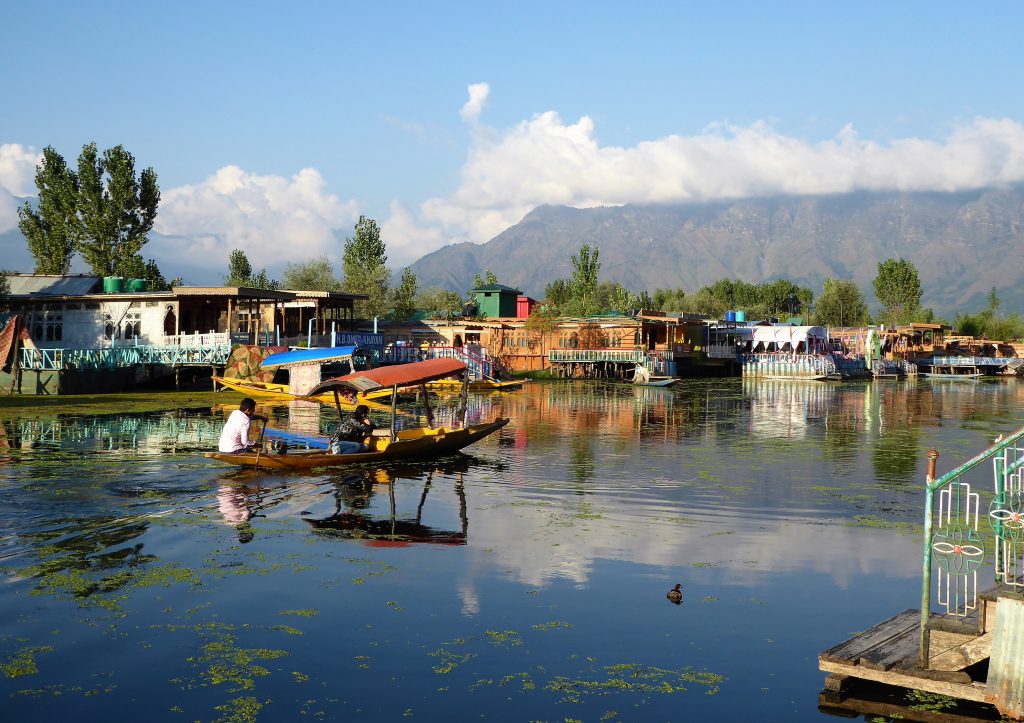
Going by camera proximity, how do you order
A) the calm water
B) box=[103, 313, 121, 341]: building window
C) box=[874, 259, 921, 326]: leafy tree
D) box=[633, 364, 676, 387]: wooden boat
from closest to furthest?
the calm water, box=[103, 313, 121, 341]: building window, box=[633, 364, 676, 387]: wooden boat, box=[874, 259, 921, 326]: leafy tree

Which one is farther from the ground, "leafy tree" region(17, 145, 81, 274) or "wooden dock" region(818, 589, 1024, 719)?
"leafy tree" region(17, 145, 81, 274)

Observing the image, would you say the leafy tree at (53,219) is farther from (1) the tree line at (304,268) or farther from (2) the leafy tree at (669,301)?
(2) the leafy tree at (669,301)

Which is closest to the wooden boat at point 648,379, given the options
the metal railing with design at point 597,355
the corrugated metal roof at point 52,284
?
the metal railing with design at point 597,355

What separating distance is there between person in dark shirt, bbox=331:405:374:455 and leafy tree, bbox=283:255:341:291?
225 ft

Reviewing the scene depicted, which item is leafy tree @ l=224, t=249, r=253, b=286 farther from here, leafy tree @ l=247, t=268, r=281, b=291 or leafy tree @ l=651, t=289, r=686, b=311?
leafy tree @ l=651, t=289, r=686, b=311

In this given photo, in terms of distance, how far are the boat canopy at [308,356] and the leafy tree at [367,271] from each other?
31232 mm

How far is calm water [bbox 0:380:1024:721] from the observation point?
8898mm

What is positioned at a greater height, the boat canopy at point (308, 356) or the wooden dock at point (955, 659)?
the boat canopy at point (308, 356)

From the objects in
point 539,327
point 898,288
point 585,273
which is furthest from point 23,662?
point 898,288

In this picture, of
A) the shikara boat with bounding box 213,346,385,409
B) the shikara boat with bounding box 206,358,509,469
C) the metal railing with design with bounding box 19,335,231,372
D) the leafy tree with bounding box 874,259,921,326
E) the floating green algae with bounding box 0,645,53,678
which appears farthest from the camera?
the leafy tree with bounding box 874,259,921,326

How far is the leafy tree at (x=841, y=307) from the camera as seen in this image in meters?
126

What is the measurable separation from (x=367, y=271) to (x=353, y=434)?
7533 cm

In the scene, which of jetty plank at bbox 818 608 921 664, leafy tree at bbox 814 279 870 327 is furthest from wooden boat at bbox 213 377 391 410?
leafy tree at bbox 814 279 870 327

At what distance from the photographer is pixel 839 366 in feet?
237
